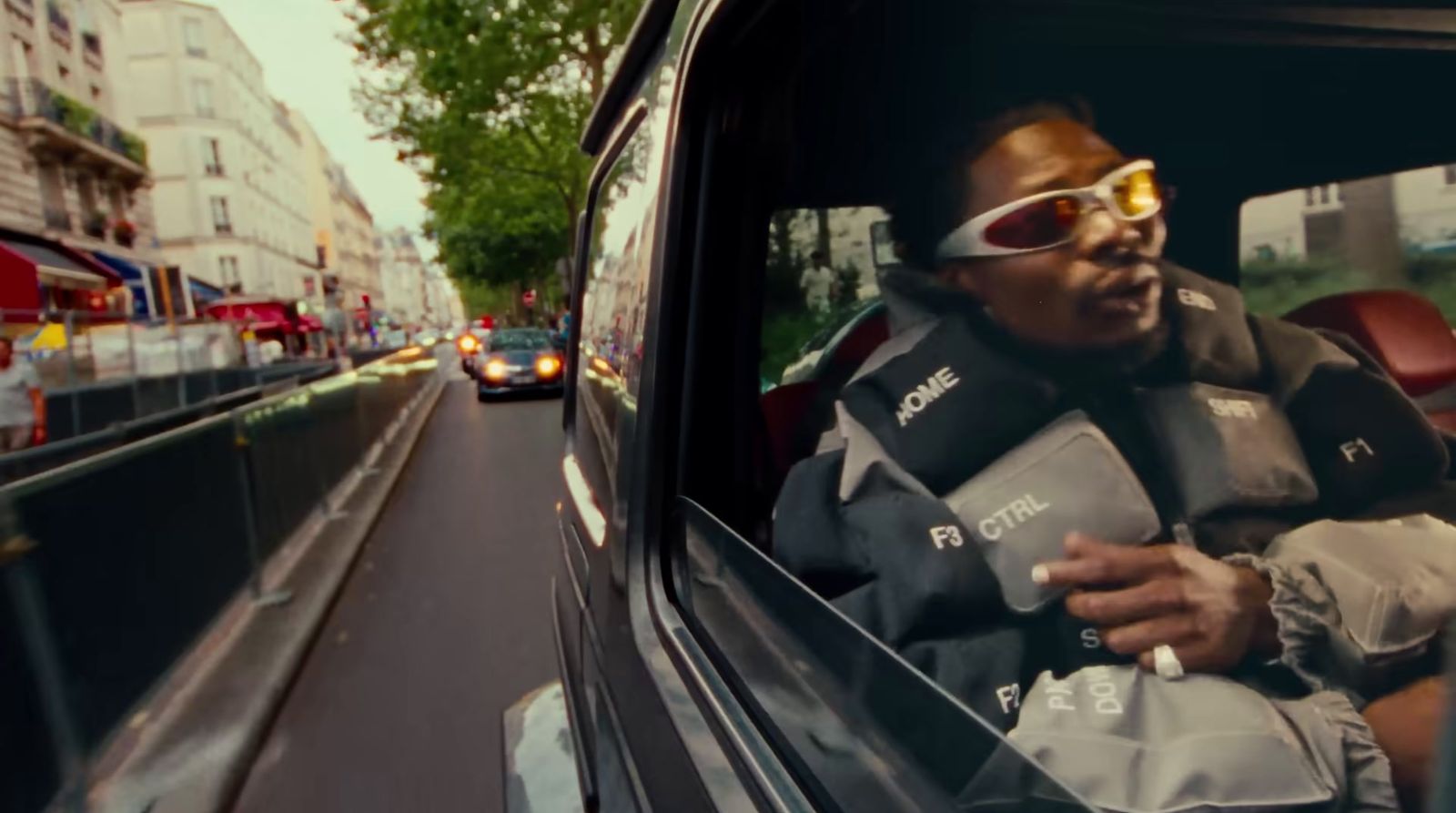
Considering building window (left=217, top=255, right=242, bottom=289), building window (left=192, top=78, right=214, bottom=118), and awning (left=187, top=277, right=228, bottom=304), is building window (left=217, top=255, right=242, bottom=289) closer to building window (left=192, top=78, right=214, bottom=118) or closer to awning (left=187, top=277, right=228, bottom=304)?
building window (left=192, top=78, right=214, bottom=118)

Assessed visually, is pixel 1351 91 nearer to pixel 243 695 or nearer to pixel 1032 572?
pixel 1032 572

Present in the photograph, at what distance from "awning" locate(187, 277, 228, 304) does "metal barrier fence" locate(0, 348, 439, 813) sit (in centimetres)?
3812

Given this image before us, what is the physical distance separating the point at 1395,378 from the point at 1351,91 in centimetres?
56

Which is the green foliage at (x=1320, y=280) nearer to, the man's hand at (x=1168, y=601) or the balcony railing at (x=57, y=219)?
the man's hand at (x=1168, y=601)

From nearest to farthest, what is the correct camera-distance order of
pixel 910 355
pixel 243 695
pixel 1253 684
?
pixel 1253 684
pixel 910 355
pixel 243 695

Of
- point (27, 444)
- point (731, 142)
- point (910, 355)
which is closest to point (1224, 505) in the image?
point (910, 355)

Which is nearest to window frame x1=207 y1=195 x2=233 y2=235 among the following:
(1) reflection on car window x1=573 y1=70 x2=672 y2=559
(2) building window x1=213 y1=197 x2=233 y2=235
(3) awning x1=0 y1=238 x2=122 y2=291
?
(2) building window x1=213 y1=197 x2=233 y2=235

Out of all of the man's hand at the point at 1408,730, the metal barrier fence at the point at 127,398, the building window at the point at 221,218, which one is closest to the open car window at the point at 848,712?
the man's hand at the point at 1408,730

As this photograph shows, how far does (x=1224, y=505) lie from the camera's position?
3.86 feet

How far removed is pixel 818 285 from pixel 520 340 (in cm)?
1894

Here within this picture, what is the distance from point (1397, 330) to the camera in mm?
1189

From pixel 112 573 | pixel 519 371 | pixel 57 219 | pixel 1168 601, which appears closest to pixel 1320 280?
pixel 1168 601

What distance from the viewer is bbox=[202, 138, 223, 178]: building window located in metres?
56.9

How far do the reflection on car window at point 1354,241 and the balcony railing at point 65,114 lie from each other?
34.1 m
